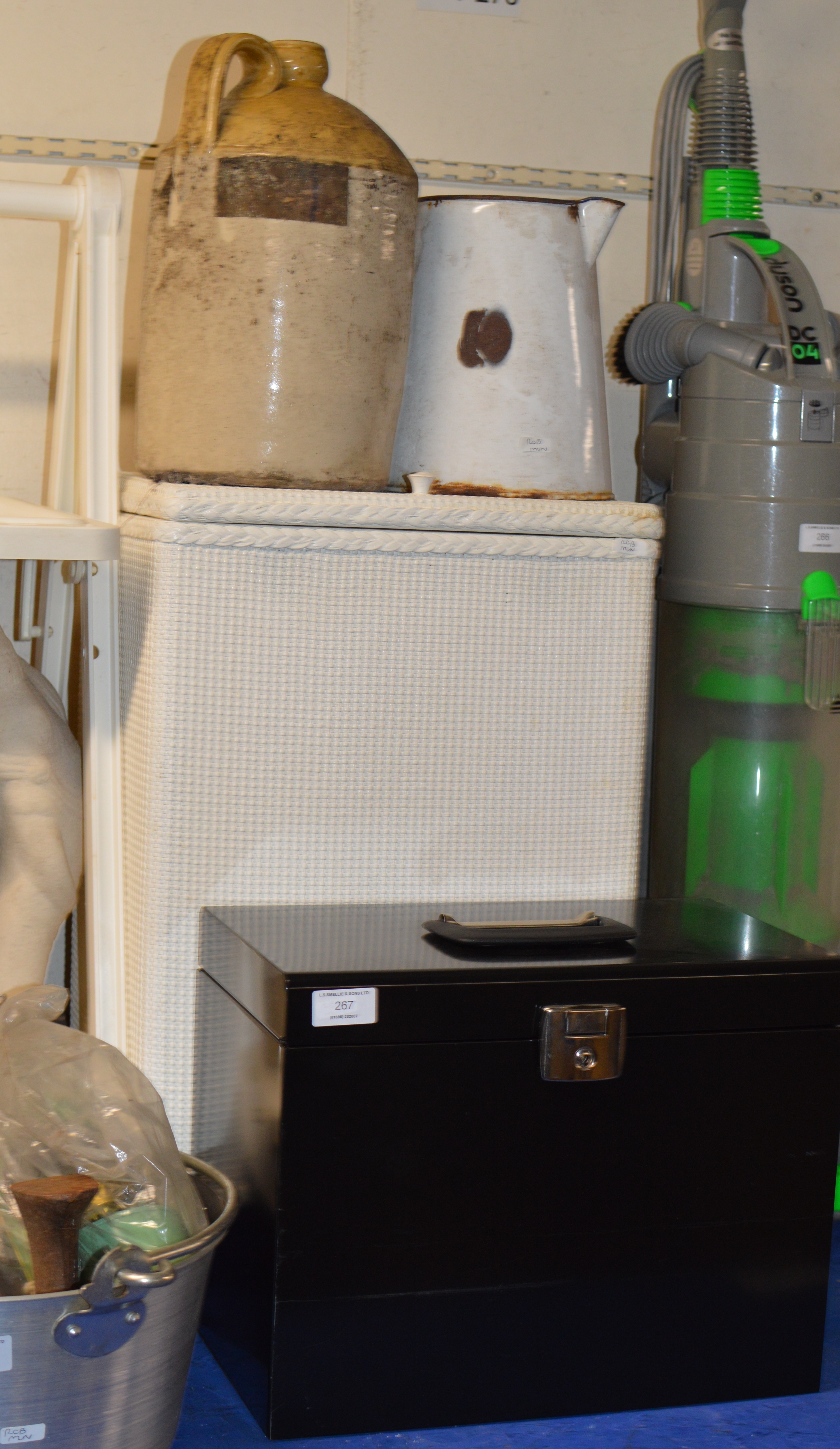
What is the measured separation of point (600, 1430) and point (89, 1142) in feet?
1.39

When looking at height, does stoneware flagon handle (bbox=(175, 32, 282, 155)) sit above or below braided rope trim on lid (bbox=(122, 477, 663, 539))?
above

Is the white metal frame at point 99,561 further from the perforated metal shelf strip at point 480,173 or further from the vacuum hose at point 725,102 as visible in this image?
the vacuum hose at point 725,102

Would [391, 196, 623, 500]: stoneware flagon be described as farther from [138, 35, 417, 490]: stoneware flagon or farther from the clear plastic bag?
the clear plastic bag

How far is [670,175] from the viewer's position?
165 centimetres

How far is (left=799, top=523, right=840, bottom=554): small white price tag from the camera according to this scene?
1.37 metres

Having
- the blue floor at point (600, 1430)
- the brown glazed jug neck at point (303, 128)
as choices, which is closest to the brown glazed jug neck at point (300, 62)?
the brown glazed jug neck at point (303, 128)

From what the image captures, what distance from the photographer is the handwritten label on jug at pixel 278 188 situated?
3.76 feet

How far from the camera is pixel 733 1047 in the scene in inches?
42.1

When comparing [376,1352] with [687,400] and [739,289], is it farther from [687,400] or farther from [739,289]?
[739,289]

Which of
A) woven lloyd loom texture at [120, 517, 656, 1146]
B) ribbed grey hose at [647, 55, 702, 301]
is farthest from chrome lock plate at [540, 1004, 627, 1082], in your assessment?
ribbed grey hose at [647, 55, 702, 301]

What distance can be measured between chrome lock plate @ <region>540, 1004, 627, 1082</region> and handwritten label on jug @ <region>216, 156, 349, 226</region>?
647 mm

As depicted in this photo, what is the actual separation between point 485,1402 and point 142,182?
1.25 meters

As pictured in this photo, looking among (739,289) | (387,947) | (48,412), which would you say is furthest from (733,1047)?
(48,412)

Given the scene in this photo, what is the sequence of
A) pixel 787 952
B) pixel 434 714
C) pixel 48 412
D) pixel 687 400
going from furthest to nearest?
1. pixel 48 412
2. pixel 687 400
3. pixel 434 714
4. pixel 787 952
